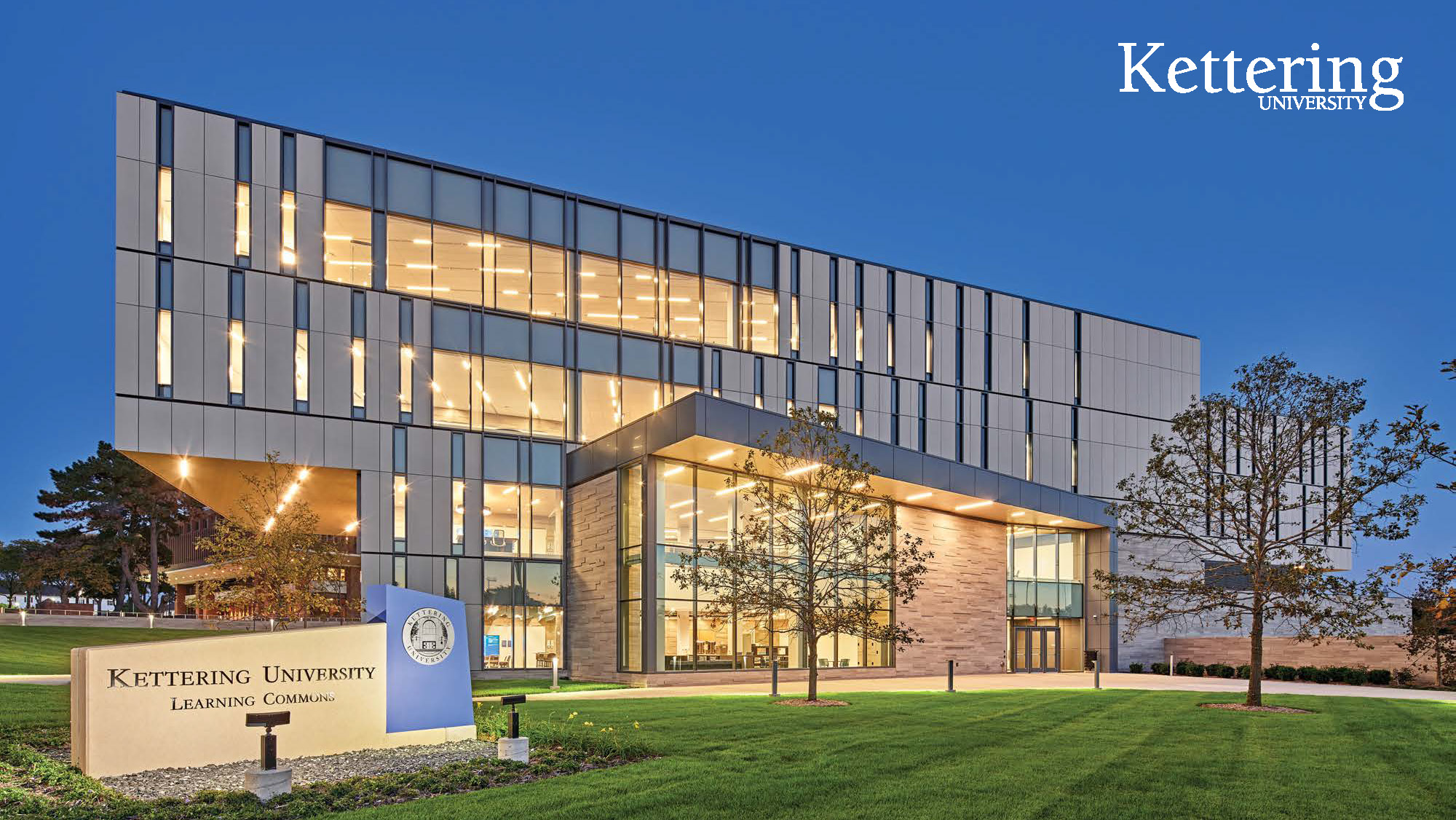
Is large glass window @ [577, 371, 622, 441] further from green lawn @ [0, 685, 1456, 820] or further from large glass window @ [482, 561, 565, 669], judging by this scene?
green lawn @ [0, 685, 1456, 820]

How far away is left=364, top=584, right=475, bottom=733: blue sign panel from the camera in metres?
13.6

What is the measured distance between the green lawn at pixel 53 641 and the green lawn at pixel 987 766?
46.8ft

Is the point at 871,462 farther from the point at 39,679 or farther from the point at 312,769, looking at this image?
the point at 39,679

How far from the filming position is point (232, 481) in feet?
120

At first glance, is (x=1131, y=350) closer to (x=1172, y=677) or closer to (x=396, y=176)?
(x=1172, y=677)

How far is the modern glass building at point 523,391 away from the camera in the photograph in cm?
3206

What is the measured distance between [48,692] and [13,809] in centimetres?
1386

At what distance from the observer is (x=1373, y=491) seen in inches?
811

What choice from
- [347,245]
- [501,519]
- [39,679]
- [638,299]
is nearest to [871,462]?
[638,299]

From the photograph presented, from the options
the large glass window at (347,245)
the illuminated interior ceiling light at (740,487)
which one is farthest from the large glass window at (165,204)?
the illuminated interior ceiling light at (740,487)

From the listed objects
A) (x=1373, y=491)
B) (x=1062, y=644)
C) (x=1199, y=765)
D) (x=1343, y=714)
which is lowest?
(x=1062, y=644)

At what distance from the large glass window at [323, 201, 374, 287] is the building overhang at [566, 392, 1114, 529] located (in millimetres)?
10005

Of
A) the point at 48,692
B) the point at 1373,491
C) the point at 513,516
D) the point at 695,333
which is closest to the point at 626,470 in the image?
the point at 513,516

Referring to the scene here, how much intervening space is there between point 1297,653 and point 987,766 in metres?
31.6
